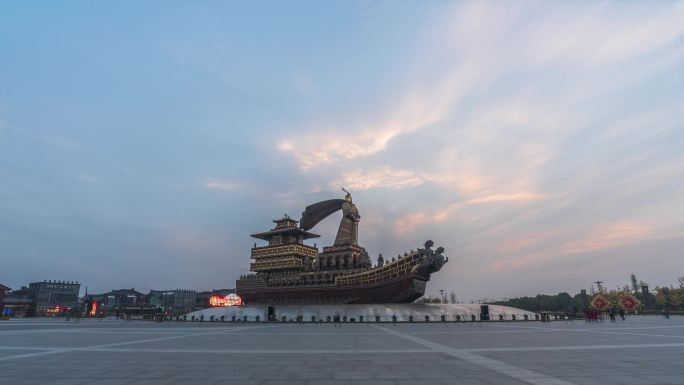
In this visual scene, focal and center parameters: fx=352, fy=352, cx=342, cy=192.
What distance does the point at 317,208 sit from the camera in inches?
2923

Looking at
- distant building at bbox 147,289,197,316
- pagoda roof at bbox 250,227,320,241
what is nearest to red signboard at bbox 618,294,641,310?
pagoda roof at bbox 250,227,320,241

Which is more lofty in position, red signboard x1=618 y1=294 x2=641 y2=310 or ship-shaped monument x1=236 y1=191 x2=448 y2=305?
ship-shaped monument x1=236 y1=191 x2=448 y2=305

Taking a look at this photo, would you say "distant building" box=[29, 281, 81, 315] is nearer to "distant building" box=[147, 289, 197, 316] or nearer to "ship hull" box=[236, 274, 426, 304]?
"distant building" box=[147, 289, 197, 316]

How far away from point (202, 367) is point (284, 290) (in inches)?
2436

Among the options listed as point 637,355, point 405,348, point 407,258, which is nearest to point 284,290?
point 407,258

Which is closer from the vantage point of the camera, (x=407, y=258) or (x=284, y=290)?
(x=407, y=258)

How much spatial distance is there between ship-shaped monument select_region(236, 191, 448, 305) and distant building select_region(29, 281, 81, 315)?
112630 millimetres

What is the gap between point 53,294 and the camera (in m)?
145

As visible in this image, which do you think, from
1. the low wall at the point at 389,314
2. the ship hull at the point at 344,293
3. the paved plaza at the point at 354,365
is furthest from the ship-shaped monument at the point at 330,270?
the paved plaza at the point at 354,365

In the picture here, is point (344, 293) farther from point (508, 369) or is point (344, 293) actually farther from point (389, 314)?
point (508, 369)

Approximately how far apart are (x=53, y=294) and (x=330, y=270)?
473 ft

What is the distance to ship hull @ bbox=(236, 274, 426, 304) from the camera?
174ft

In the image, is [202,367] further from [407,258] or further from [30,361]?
[407,258]

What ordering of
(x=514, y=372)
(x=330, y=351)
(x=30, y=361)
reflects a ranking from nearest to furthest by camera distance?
(x=514, y=372) < (x=30, y=361) < (x=330, y=351)
